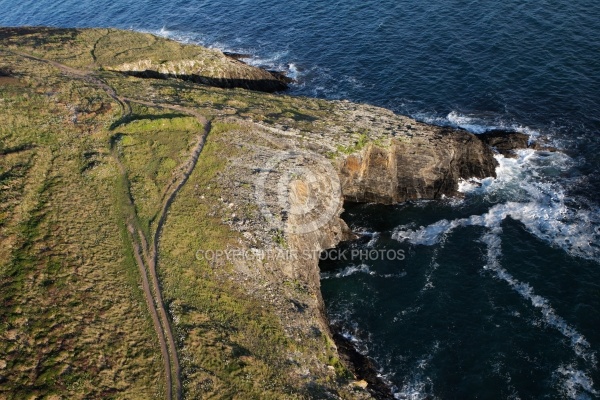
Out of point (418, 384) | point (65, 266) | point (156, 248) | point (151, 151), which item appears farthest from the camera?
point (151, 151)

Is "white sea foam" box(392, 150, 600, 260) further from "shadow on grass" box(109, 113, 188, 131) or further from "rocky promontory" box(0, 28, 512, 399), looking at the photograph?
"shadow on grass" box(109, 113, 188, 131)

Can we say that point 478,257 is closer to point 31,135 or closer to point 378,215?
point 378,215

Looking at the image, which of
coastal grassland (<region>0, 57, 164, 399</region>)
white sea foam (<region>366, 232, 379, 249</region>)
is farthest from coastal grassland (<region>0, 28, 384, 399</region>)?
white sea foam (<region>366, 232, 379, 249</region>)

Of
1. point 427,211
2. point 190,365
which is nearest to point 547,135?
point 427,211

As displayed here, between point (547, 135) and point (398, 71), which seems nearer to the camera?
point (547, 135)

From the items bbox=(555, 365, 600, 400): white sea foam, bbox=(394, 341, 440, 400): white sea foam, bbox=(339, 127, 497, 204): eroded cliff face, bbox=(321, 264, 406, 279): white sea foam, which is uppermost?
bbox=(339, 127, 497, 204): eroded cliff face

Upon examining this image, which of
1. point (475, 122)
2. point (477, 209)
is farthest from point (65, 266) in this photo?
point (475, 122)

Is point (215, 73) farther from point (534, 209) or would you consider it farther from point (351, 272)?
point (534, 209)
